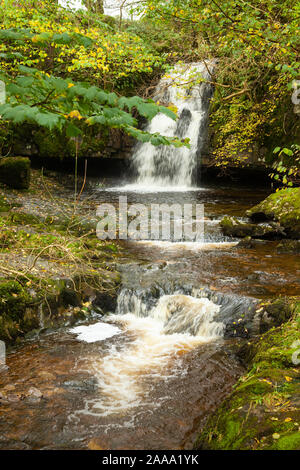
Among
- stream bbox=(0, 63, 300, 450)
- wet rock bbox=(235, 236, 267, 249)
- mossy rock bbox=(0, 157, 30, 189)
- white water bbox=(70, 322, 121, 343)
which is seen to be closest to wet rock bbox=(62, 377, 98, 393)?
stream bbox=(0, 63, 300, 450)

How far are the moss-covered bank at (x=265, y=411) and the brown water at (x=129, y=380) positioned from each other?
2.09 feet

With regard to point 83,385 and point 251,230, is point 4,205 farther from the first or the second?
point 83,385

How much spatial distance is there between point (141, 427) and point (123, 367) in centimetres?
110

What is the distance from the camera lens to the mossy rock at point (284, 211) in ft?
27.9

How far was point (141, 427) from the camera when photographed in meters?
3.17

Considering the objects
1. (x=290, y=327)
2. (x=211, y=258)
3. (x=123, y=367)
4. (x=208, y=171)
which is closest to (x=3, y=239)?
(x=123, y=367)

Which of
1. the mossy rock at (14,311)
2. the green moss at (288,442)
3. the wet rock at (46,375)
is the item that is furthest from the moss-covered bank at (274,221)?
the green moss at (288,442)

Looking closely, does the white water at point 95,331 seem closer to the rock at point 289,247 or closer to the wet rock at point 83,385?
the wet rock at point 83,385

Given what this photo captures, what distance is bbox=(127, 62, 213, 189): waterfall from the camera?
15078 millimetres

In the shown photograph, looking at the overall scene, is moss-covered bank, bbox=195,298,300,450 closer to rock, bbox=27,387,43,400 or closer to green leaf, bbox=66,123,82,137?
rock, bbox=27,387,43,400

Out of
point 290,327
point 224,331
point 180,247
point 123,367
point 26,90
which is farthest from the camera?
point 180,247

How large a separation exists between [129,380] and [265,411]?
77.2 inches
